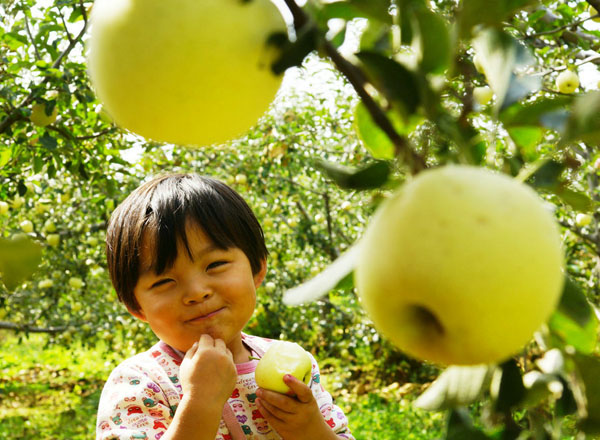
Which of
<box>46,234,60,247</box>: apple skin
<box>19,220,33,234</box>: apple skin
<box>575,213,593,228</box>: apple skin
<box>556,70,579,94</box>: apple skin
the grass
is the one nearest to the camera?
<box>556,70,579,94</box>: apple skin

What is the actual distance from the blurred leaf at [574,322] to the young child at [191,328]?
2.85ft

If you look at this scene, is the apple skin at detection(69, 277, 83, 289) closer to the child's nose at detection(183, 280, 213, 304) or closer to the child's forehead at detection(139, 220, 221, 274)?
the child's forehead at detection(139, 220, 221, 274)

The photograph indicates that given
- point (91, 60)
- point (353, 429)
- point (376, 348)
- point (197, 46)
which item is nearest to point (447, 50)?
point (197, 46)

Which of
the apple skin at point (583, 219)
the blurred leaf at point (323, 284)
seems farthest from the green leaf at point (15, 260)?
the apple skin at point (583, 219)

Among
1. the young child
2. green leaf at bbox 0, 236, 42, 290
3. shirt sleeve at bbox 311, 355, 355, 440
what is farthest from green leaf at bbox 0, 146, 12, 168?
green leaf at bbox 0, 236, 42, 290

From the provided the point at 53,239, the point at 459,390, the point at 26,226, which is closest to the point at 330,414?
the point at 459,390

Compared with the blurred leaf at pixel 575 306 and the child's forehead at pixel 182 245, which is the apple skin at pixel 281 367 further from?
the blurred leaf at pixel 575 306

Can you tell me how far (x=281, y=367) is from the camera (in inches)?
56.6

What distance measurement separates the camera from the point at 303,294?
460 mm

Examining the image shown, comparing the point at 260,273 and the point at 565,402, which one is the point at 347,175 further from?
the point at 260,273

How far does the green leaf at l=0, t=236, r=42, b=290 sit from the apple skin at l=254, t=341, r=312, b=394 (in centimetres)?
95

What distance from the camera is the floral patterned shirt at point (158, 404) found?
1.36 meters

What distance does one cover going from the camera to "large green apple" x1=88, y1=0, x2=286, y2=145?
1.44ft

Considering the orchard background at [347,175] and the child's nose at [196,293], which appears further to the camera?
the child's nose at [196,293]
